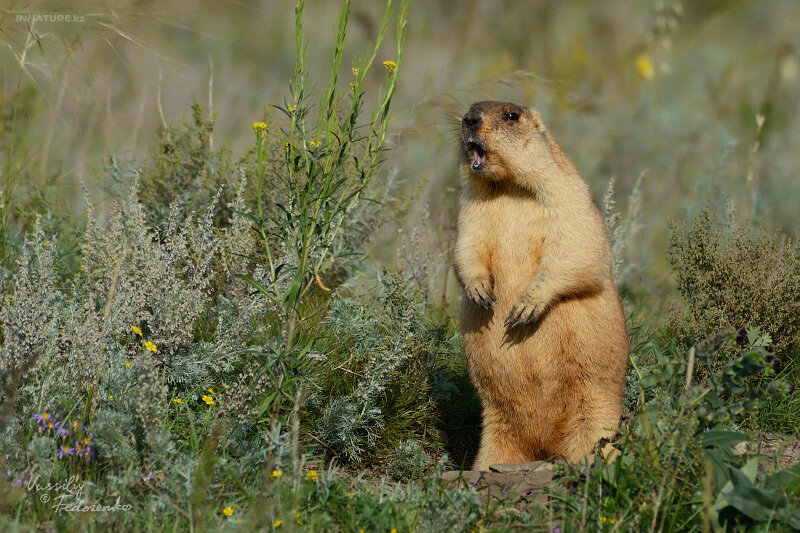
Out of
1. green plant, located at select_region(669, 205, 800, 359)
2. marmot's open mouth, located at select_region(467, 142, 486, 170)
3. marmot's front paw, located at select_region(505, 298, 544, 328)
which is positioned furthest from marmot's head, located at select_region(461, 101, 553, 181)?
green plant, located at select_region(669, 205, 800, 359)

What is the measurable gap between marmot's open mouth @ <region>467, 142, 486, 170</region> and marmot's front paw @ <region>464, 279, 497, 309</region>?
1.87 feet

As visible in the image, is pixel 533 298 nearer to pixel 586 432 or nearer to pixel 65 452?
pixel 586 432

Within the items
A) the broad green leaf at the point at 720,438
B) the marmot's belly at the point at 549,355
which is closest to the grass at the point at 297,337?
the broad green leaf at the point at 720,438

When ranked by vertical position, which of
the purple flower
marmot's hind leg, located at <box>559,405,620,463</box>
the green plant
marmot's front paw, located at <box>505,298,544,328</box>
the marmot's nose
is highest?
the marmot's nose

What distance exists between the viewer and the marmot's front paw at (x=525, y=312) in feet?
12.9

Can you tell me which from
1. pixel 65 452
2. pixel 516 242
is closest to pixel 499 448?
pixel 516 242

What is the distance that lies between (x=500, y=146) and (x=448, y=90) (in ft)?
7.25

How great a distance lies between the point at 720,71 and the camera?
39.9ft

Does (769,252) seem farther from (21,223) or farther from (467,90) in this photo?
(21,223)

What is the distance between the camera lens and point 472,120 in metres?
4.02

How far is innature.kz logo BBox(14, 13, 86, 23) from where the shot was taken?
4258 mm

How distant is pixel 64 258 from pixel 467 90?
319cm

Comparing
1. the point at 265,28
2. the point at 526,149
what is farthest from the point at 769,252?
the point at 265,28

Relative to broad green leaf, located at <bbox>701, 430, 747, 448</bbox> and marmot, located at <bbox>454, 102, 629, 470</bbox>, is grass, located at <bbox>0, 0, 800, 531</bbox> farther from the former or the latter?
marmot, located at <bbox>454, 102, 629, 470</bbox>
